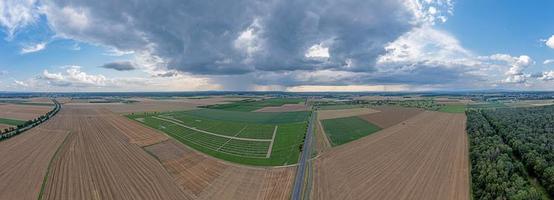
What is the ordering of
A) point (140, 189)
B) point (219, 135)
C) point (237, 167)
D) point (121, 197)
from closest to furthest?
point (121, 197), point (140, 189), point (237, 167), point (219, 135)

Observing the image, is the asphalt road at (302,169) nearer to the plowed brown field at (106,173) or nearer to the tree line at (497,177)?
the plowed brown field at (106,173)

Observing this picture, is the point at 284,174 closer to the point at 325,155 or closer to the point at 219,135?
the point at 325,155

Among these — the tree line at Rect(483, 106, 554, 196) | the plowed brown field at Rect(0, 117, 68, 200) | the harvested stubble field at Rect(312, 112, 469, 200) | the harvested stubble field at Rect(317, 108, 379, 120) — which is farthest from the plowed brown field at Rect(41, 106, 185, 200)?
the harvested stubble field at Rect(317, 108, 379, 120)

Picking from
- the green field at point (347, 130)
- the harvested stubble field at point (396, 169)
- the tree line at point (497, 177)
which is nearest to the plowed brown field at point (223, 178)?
the harvested stubble field at point (396, 169)

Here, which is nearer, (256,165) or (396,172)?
(396,172)

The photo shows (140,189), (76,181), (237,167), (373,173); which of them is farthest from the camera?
(237,167)

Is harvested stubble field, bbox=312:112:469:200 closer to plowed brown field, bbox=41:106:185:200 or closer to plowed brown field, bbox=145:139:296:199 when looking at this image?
plowed brown field, bbox=145:139:296:199

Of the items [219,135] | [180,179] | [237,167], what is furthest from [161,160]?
[219,135]
